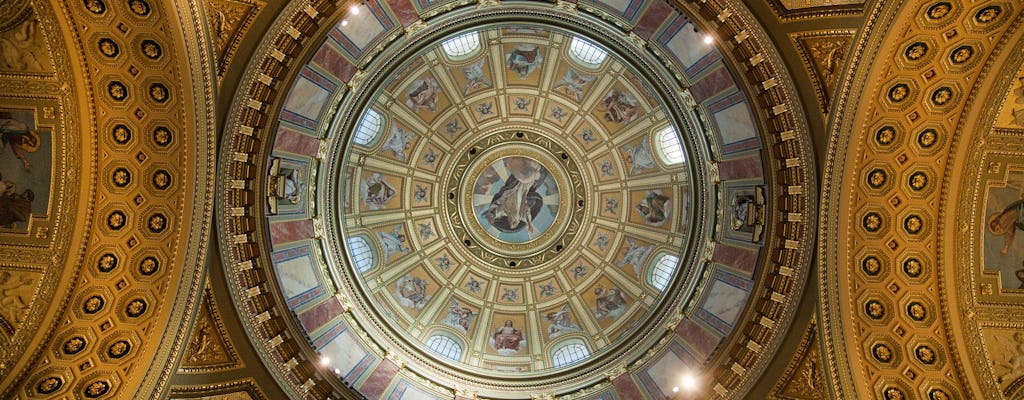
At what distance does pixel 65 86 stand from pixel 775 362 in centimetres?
2280

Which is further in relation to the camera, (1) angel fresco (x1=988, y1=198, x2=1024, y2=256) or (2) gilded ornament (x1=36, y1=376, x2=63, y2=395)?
(1) angel fresco (x1=988, y1=198, x2=1024, y2=256)

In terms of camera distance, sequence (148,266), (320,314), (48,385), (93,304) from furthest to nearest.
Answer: (320,314) → (148,266) → (93,304) → (48,385)

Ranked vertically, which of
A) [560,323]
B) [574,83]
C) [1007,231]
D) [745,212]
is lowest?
[560,323]

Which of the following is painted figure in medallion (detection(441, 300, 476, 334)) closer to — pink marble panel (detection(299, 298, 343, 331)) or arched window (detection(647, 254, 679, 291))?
pink marble panel (detection(299, 298, 343, 331))

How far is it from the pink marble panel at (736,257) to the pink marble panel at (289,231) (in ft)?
50.9

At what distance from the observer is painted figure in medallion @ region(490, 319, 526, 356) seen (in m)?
27.2

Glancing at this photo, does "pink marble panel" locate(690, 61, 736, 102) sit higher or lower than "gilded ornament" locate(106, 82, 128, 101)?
higher

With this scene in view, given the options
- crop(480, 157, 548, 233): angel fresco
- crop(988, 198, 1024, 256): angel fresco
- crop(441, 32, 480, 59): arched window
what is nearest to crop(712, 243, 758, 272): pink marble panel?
crop(988, 198, 1024, 256): angel fresco

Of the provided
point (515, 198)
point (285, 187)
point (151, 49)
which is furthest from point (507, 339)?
point (151, 49)

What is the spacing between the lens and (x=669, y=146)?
85.6 ft

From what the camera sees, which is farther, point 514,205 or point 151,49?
point 514,205

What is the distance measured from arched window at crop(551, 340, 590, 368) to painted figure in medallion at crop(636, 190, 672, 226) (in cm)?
680

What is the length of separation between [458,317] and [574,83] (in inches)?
506

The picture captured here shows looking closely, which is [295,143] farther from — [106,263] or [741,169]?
[741,169]
